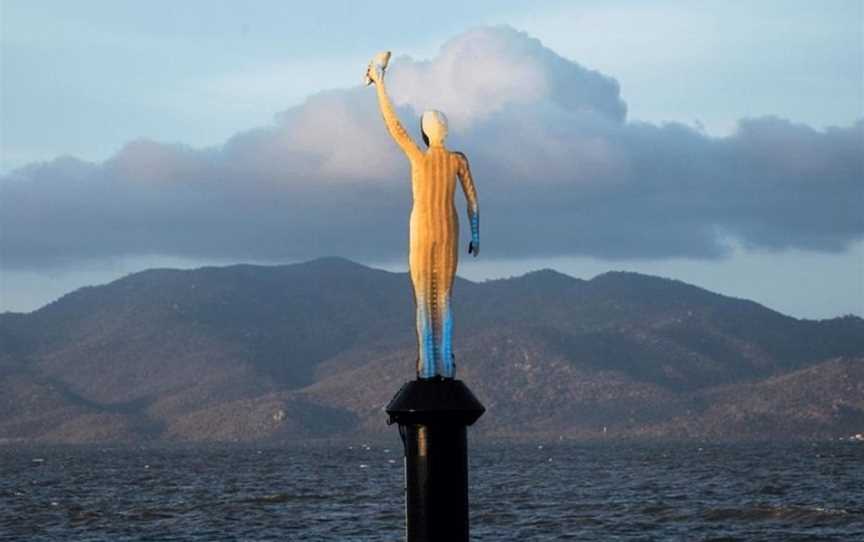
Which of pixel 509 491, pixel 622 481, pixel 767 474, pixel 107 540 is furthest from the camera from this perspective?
pixel 767 474

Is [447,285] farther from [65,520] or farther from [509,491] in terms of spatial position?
[509,491]

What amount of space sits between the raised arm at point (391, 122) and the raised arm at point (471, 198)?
28 cm

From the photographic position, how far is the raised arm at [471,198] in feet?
40.6

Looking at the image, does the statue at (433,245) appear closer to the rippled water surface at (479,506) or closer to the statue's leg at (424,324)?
the statue's leg at (424,324)

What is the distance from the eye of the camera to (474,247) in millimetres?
12617

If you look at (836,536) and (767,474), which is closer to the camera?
(836,536)

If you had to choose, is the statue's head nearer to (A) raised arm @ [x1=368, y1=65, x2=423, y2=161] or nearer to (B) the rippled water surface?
(A) raised arm @ [x1=368, y1=65, x2=423, y2=161]

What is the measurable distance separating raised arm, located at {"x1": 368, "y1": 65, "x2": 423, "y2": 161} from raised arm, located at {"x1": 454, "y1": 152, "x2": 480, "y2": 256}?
0.28 meters

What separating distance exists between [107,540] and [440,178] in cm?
4960

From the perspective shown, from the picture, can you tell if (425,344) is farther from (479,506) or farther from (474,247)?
(479,506)

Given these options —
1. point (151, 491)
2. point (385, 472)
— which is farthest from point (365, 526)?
point (385, 472)

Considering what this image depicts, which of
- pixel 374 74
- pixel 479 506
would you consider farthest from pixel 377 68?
pixel 479 506

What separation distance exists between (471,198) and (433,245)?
52 cm

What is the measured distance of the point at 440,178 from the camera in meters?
12.3
